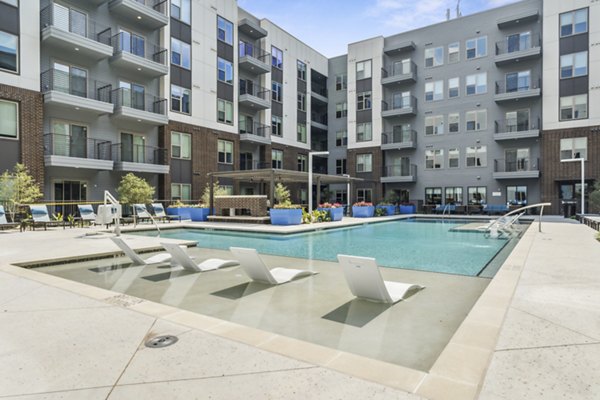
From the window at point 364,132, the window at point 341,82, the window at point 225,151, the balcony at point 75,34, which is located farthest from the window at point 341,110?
the balcony at point 75,34

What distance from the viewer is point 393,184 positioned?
34.1 metres

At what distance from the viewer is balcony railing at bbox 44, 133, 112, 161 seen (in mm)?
18828

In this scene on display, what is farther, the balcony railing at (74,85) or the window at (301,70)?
the window at (301,70)

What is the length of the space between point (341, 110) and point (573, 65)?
19.5 metres

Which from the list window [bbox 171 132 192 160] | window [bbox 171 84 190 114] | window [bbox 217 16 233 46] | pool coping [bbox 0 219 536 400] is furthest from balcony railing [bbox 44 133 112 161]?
pool coping [bbox 0 219 536 400]

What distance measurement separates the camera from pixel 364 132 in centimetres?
3578

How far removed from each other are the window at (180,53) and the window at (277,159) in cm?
1087

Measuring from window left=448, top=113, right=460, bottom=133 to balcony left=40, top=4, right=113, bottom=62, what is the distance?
2568 centimetres

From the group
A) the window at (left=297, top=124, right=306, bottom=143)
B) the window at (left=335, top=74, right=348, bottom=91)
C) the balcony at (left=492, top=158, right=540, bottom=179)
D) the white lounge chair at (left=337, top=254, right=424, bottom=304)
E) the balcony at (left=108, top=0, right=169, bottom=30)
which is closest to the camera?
the white lounge chair at (left=337, top=254, right=424, bottom=304)

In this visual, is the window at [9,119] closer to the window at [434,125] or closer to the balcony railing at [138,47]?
the balcony railing at [138,47]

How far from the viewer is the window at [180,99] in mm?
24984

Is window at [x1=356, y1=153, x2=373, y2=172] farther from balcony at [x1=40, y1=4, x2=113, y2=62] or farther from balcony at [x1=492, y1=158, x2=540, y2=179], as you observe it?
balcony at [x1=40, y1=4, x2=113, y2=62]

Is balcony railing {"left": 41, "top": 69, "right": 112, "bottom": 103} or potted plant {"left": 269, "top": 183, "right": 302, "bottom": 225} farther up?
balcony railing {"left": 41, "top": 69, "right": 112, "bottom": 103}

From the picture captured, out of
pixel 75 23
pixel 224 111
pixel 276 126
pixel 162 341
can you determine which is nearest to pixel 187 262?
pixel 162 341
